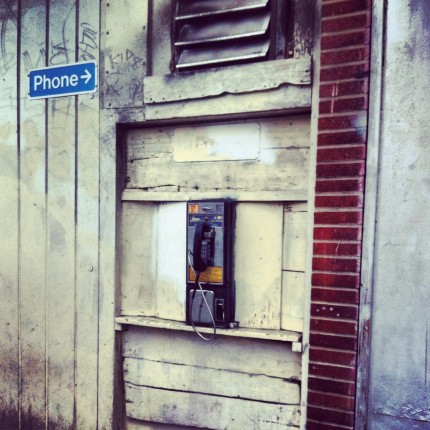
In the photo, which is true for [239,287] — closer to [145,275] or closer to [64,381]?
[145,275]

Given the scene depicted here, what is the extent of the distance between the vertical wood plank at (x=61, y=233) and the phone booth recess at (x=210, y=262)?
41.1 inches

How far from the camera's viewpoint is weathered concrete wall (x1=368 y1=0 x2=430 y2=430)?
2674 millimetres

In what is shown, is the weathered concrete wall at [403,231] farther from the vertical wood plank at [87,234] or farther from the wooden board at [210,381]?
the vertical wood plank at [87,234]

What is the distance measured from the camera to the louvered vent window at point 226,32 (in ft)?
10.3

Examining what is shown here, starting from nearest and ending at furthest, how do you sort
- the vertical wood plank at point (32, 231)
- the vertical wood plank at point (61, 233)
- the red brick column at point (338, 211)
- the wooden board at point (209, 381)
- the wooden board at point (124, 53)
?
1. the red brick column at point (338, 211)
2. the wooden board at point (209, 381)
3. the wooden board at point (124, 53)
4. the vertical wood plank at point (61, 233)
5. the vertical wood plank at point (32, 231)

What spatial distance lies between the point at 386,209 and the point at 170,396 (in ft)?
6.65

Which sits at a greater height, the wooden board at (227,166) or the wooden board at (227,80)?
the wooden board at (227,80)

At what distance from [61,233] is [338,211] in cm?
213

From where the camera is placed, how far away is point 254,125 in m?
3.34

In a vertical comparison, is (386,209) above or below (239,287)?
above

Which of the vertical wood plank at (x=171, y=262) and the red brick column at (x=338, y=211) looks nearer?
the red brick column at (x=338, y=211)

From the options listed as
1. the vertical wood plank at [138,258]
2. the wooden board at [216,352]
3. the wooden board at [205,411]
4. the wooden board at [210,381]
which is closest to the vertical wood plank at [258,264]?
the wooden board at [216,352]

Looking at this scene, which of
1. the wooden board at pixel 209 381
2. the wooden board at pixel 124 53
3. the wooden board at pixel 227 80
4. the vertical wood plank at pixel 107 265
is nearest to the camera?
the wooden board at pixel 227 80

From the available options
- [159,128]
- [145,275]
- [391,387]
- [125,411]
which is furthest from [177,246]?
[391,387]
